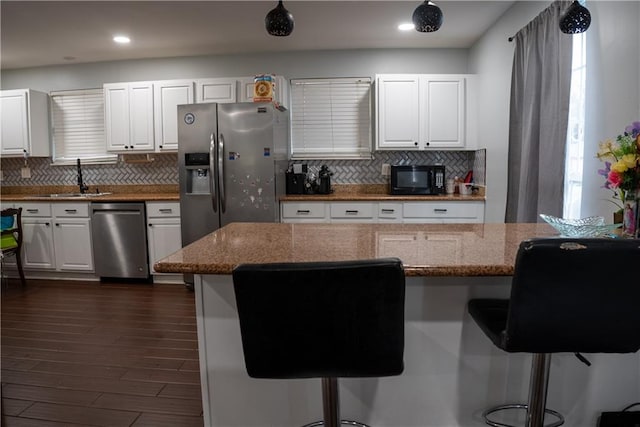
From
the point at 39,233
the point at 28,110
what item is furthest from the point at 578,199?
the point at 28,110

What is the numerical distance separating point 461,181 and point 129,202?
350 centimetres

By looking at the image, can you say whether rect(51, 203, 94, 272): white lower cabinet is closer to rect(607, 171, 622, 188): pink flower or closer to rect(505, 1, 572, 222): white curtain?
rect(505, 1, 572, 222): white curtain

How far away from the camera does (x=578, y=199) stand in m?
2.48

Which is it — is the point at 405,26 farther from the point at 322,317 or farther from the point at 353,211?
the point at 322,317

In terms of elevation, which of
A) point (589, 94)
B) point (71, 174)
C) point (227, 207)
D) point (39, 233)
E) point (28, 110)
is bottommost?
point (39, 233)

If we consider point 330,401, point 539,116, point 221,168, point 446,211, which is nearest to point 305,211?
point 221,168

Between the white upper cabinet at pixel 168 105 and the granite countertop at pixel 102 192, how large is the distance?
57 cm

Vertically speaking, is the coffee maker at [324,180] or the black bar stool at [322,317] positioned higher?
the coffee maker at [324,180]

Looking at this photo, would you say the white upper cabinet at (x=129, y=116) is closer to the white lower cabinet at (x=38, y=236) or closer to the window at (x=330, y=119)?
the white lower cabinet at (x=38, y=236)

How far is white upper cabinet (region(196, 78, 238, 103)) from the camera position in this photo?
4.31 meters

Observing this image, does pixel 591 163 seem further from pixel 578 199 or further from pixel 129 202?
pixel 129 202

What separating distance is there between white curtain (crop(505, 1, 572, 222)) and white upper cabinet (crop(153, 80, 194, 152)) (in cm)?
314

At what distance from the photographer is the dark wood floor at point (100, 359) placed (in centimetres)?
208

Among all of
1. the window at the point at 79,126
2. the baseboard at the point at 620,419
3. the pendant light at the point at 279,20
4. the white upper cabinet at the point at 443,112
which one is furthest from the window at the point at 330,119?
the baseboard at the point at 620,419
